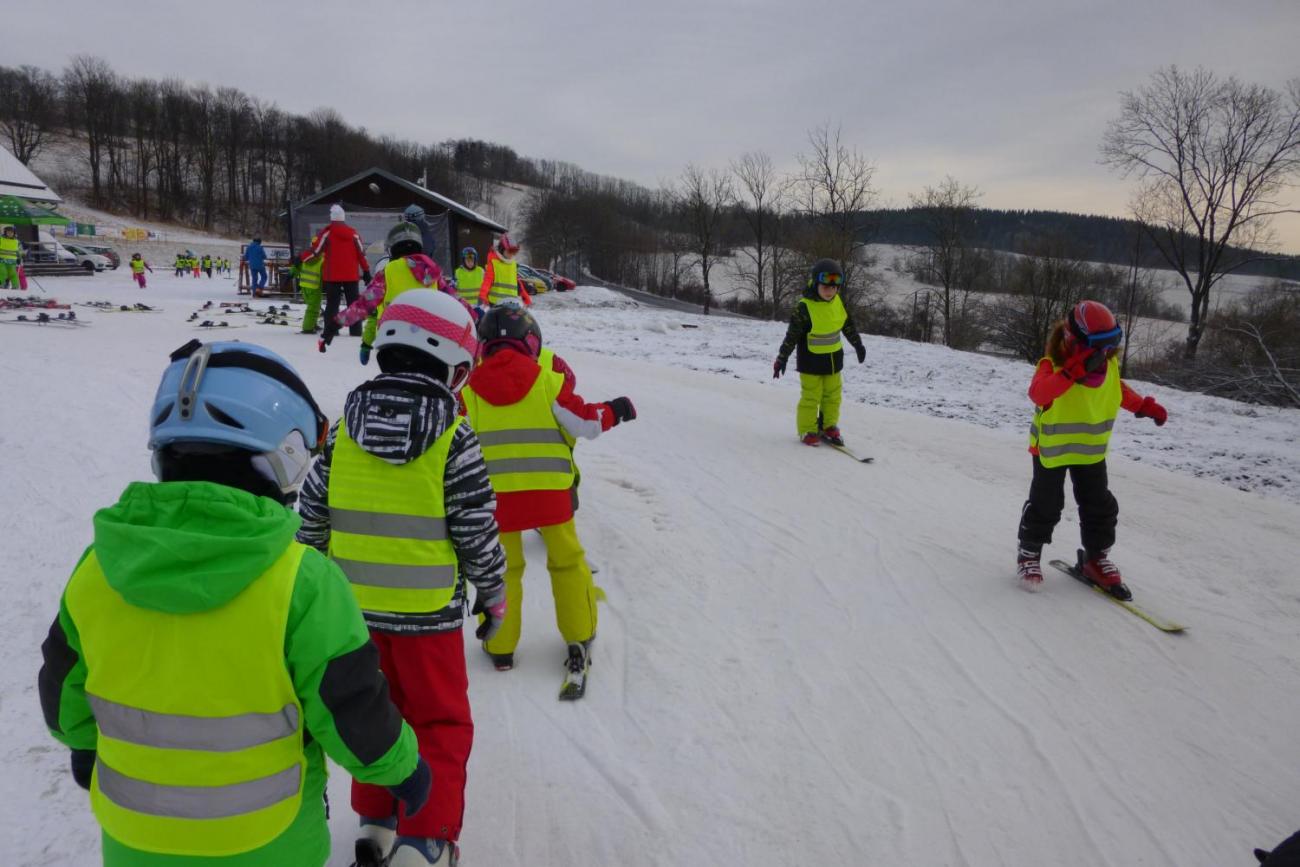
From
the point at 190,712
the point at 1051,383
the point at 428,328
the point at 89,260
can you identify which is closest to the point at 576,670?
the point at 428,328

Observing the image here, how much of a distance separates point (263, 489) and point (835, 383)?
6874 mm

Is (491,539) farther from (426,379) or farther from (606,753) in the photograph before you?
(606,753)

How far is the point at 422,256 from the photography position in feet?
24.1

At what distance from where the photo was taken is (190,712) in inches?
56.0

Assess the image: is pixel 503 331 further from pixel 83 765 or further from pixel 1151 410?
pixel 1151 410

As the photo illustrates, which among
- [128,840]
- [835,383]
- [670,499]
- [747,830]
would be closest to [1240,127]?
[835,383]

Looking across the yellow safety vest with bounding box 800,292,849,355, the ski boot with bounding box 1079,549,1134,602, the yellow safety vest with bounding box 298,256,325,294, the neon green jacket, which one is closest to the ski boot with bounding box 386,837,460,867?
the neon green jacket

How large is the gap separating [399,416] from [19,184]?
46830 millimetres

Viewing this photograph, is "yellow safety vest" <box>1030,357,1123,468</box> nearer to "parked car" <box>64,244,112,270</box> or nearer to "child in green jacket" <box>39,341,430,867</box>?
"child in green jacket" <box>39,341,430,867</box>

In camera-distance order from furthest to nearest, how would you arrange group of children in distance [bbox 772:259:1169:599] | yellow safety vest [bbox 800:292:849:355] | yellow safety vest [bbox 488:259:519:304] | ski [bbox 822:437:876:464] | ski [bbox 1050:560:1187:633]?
yellow safety vest [bbox 488:259:519:304] → yellow safety vest [bbox 800:292:849:355] → ski [bbox 822:437:876:464] → group of children in distance [bbox 772:259:1169:599] → ski [bbox 1050:560:1187:633]

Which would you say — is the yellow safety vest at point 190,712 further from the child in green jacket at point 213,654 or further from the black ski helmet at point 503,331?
the black ski helmet at point 503,331

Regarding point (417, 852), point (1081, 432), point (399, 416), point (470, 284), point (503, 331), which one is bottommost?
point (417, 852)

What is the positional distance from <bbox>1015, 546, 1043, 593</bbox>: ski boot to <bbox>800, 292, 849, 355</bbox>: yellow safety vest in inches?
137

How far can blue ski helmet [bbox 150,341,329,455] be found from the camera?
153cm
